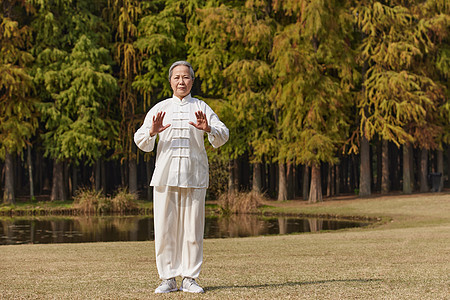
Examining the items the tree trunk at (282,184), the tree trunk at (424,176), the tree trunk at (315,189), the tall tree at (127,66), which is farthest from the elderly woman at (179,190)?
the tree trunk at (424,176)

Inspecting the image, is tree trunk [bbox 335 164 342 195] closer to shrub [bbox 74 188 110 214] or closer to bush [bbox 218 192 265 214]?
bush [bbox 218 192 265 214]

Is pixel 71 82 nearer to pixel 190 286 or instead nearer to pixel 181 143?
pixel 181 143

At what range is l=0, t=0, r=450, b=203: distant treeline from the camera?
104 ft

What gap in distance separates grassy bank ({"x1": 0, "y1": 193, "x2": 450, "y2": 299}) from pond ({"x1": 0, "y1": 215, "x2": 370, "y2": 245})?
182 inches

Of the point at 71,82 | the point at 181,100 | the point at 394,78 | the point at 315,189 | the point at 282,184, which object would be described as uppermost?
the point at 71,82

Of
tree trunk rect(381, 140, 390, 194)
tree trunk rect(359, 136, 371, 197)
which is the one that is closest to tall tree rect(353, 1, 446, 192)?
tree trunk rect(359, 136, 371, 197)

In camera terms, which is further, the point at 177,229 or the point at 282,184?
the point at 282,184

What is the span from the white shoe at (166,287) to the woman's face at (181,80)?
74.3 inches

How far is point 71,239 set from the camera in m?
19.3

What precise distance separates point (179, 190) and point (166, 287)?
976 millimetres

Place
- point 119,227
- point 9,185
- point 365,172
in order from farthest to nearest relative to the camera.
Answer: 1. point 365,172
2. point 9,185
3. point 119,227

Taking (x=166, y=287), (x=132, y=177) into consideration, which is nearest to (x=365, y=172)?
(x=132, y=177)

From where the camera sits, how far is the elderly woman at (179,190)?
6.81 metres

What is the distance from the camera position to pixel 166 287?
6773 millimetres
